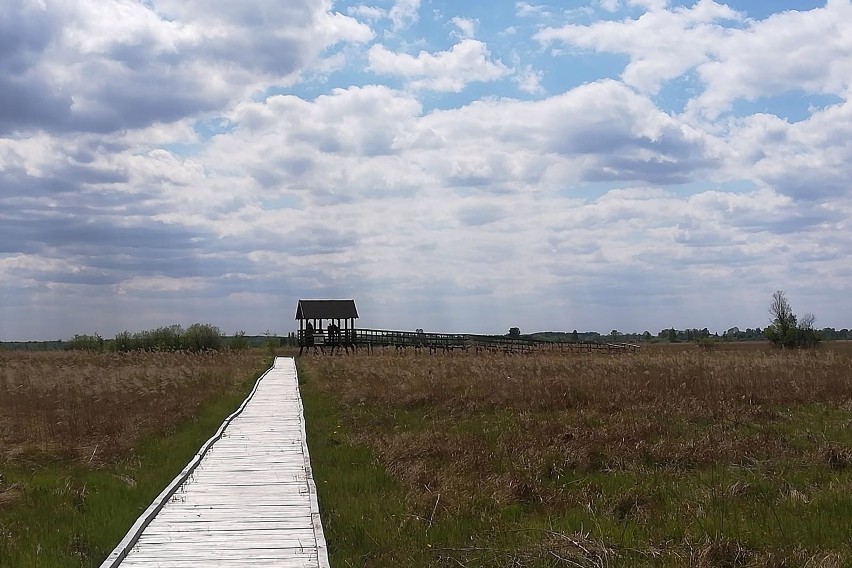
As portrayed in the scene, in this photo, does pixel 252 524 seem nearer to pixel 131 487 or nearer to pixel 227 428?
pixel 131 487

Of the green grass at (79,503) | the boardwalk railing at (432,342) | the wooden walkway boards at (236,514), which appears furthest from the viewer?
the boardwalk railing at (432,342)

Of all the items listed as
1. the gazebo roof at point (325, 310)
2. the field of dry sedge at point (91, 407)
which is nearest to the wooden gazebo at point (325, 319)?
the gazebo roof at point (325, 310)

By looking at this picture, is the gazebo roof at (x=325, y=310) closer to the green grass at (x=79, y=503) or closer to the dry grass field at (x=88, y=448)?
the dry grass field at (x=88, y=448)

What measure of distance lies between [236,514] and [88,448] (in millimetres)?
5099

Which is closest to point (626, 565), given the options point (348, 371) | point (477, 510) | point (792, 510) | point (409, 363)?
point (477, 510)

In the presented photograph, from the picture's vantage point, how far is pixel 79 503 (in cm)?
912

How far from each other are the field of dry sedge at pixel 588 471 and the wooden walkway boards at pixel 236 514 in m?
0.36

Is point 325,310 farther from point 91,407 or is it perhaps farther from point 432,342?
point 91,407

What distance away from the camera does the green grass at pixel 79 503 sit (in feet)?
23.9

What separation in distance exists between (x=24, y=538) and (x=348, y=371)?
19.4m

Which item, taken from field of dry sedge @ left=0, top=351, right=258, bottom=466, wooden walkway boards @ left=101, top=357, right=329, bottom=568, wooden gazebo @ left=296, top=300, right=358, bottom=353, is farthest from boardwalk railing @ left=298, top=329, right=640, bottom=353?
wooden walkway boards @ left=101, top=357, right=329, bottom=568

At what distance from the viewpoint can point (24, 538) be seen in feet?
25.3

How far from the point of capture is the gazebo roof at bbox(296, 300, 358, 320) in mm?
51125

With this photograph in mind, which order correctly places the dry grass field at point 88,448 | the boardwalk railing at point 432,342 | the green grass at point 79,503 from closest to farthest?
1. the green grass at point 79,503
2. the dry grass field at point 88,448
3. the boardwalk railing at point 432,342
